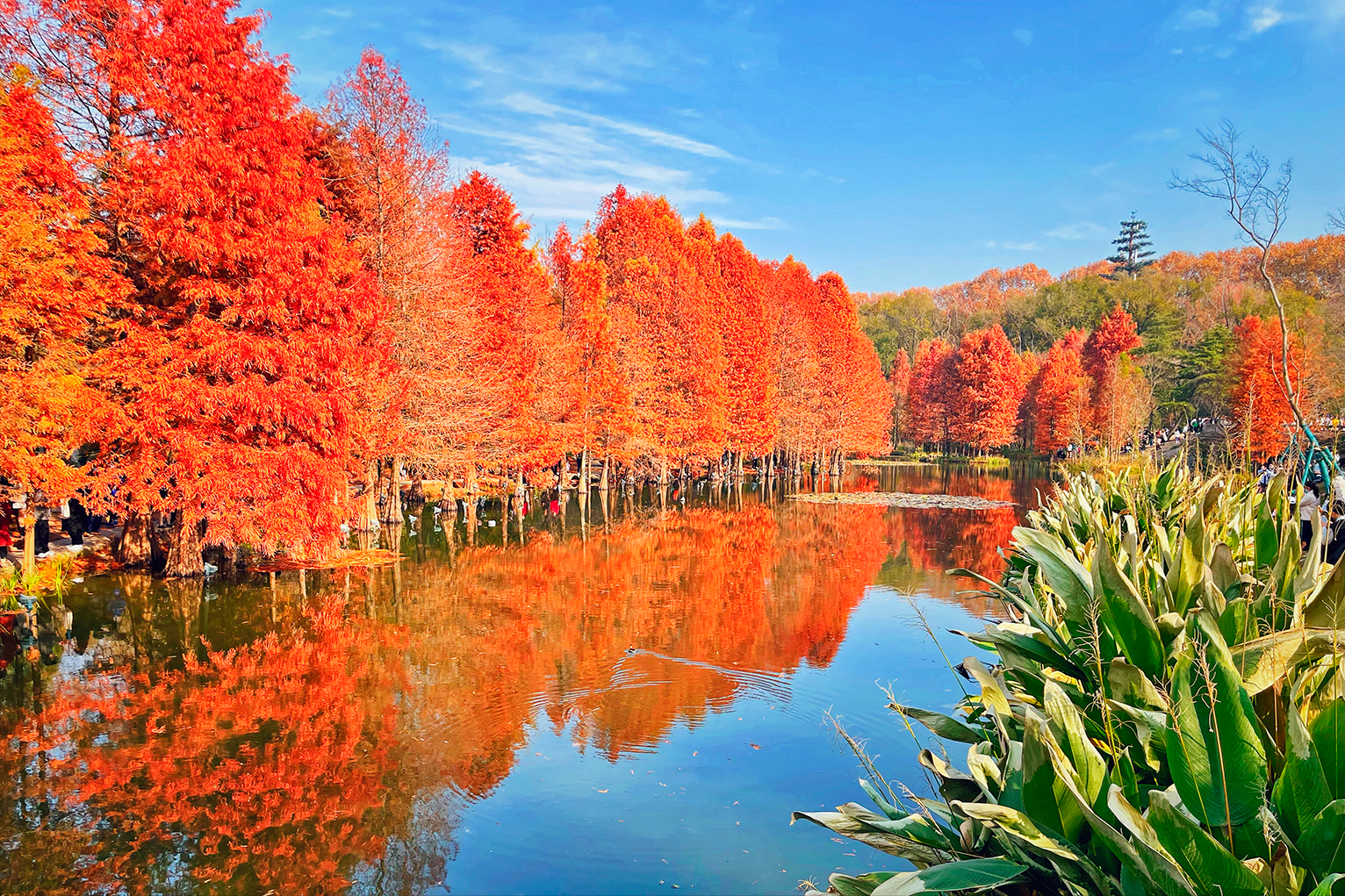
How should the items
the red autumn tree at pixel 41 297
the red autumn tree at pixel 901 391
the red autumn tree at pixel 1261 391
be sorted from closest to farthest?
the red autumn tree at pixel 41 297 → the red autumn tree at pixel 1261 391 → the red autumn tree at pixel 901 391

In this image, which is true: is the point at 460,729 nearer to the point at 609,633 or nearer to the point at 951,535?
the point at 609,633

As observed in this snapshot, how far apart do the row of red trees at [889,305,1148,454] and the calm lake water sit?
4779cm

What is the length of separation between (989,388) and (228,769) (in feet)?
221

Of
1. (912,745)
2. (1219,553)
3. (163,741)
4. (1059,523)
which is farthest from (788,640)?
(1219,553)

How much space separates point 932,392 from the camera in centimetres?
7688

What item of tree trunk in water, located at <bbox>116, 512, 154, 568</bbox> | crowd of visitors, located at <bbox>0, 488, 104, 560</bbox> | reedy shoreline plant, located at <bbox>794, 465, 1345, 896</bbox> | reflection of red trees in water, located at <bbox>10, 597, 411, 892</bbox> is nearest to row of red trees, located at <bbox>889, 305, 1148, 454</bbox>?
tree trunk in water, located at <bbox>116, 512, 154, 568</bbox>

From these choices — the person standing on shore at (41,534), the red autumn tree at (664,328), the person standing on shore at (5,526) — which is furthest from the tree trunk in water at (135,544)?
the red autumn tree at (664,328)

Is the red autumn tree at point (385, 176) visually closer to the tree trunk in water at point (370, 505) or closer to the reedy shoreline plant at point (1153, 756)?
the tree trunk in water at point (370, 505)

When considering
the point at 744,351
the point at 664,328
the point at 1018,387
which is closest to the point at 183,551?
the point at 664,328

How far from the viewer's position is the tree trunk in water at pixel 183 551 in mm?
16688

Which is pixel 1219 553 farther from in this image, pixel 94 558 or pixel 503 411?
pixel 503 411

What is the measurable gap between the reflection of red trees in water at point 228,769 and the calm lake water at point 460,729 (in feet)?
0.10

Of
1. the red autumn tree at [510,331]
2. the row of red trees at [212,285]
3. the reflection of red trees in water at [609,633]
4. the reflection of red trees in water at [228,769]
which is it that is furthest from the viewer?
the red autumn tree at [510,331]

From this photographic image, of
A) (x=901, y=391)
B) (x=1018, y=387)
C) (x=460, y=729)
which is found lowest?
(x=460, y=729)
